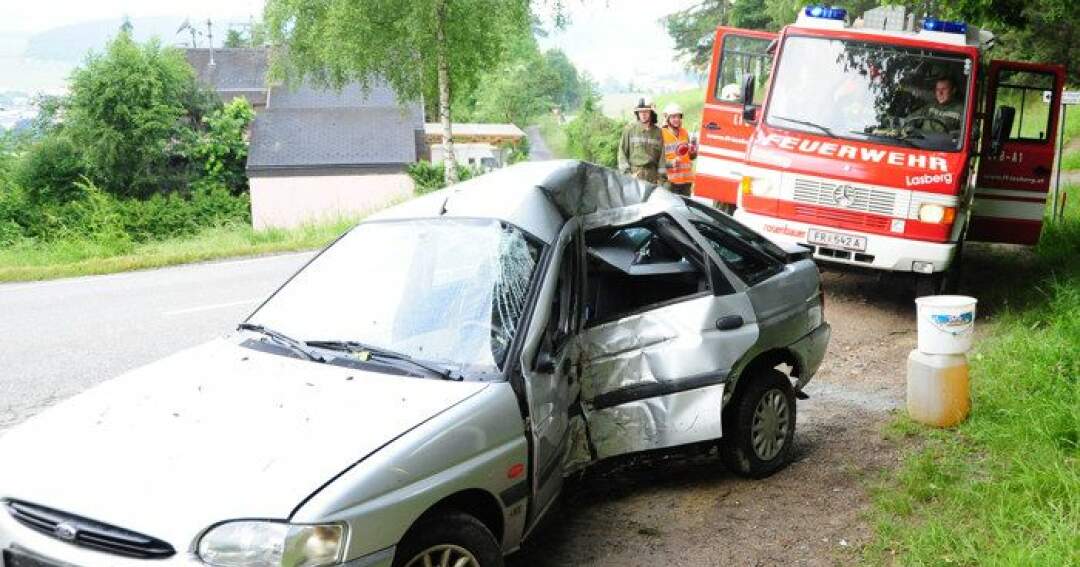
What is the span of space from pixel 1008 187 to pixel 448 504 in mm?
8973

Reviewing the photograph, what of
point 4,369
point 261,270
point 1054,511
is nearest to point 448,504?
point 1054,511

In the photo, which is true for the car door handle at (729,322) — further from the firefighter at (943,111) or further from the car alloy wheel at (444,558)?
the firefighter at (943,111)

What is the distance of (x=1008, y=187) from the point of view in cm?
1048

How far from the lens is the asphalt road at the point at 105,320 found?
7.45 m

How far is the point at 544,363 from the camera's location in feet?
13.2

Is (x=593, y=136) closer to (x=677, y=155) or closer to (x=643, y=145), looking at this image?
(x=677, y=155)

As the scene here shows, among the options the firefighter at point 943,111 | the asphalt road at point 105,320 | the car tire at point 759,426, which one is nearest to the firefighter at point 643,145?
the firefighter at point 943,111

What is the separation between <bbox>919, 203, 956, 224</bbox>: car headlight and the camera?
8.81 m

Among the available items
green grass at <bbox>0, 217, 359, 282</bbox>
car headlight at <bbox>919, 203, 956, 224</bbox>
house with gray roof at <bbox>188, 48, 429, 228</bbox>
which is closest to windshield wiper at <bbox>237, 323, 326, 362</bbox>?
car headlight at <bbox>919, 203, 956, 224</bbox>

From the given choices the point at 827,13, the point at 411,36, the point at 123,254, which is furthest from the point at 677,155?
the point at 411,36

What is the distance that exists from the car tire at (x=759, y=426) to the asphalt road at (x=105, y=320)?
4.59m

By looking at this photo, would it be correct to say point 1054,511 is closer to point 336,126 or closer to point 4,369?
point 4,369

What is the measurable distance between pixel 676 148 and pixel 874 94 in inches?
157

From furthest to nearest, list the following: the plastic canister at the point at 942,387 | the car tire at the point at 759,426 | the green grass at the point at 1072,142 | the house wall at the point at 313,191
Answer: the house wall at the point at 313,191
the green grass at the point at 1072,142
the plastic canister at the point at 942,387
the car tire at the point at 759,426
